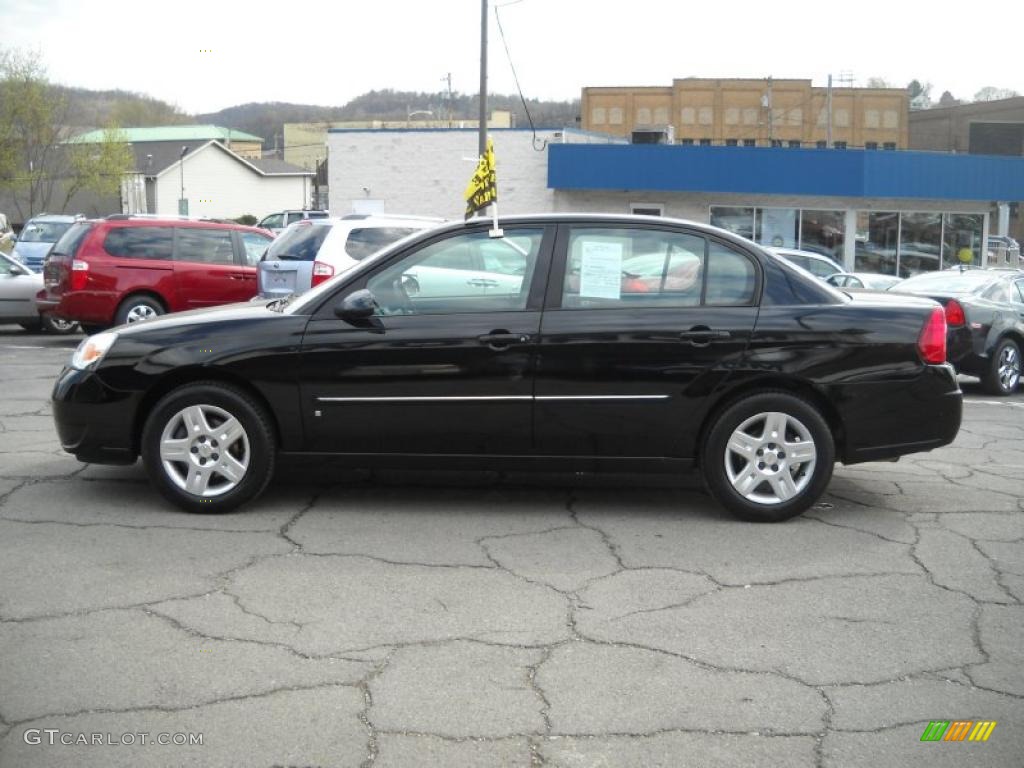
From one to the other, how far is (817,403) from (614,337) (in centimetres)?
124

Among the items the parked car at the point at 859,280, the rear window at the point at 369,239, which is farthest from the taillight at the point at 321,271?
the parked car at the point at 859,280

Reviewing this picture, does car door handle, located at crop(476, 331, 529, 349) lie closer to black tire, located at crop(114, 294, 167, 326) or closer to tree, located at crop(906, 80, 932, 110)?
black tire, located at crop(114, 294, 167, 326)

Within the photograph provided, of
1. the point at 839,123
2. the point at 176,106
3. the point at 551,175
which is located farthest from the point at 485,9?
the point at 176,106

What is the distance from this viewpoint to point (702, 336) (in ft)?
21.3

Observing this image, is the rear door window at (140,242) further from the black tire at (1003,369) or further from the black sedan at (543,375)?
the black tire at (1003,369)

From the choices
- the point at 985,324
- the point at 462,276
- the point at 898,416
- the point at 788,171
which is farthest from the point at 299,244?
the point at 788,171

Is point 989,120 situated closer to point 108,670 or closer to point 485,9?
point 485,9

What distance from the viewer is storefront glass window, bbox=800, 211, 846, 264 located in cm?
A: 3622

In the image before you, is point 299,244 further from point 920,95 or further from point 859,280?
point 920,95

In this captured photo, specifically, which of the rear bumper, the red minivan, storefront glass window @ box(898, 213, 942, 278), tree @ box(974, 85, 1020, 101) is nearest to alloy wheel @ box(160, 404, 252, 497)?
the rear bumper

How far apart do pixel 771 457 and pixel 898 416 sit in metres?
0.78

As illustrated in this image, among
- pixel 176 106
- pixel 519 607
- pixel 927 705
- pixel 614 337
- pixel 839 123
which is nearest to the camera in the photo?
pixel 927 705

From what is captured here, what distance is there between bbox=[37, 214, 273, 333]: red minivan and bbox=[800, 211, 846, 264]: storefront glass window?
24278mm

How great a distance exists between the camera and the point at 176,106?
376 ft
